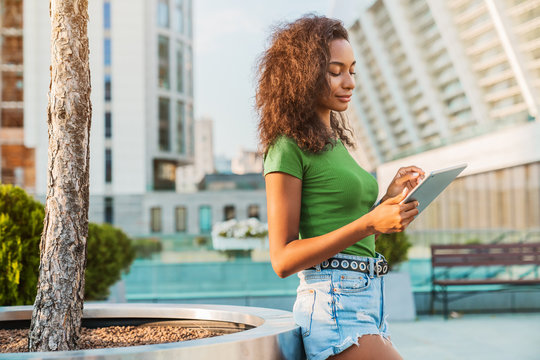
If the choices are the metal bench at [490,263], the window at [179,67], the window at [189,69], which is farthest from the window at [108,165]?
the metal bench at [490,263]

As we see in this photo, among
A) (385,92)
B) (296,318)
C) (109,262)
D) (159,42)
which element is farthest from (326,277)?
(385,92)

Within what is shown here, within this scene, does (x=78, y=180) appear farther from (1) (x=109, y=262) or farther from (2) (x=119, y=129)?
(2) (x=119, y=129)

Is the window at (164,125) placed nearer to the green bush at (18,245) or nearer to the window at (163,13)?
the window at (163,13)

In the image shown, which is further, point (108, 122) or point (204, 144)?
point (204, 144)

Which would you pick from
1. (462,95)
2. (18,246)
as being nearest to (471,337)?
(18,246)

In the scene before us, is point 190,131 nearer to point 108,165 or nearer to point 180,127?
point 180,127

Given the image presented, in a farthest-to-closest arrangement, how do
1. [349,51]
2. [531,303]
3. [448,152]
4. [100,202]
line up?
[100,202], [448,152], [531,303], [349,51]

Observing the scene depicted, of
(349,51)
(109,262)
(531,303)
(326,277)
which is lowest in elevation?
(531,303)

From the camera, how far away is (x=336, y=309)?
6.14 feet

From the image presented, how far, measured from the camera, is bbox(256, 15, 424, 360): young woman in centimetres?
184

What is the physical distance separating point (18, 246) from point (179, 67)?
47536 mm

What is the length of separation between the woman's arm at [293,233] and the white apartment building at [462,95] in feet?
92.2

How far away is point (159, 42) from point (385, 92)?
935 inches

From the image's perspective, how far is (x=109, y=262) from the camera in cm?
884
